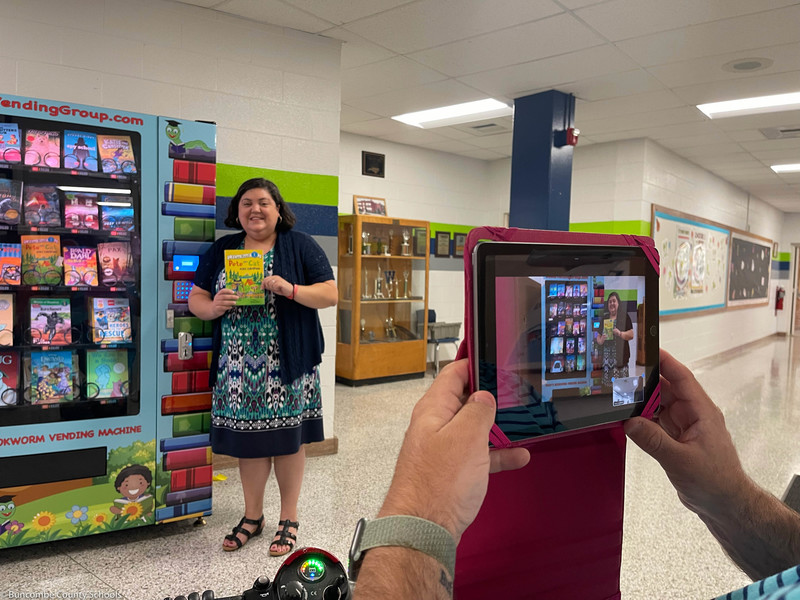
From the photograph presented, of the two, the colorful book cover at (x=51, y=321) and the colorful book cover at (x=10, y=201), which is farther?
the colorful book cover at (x=51, y=321)

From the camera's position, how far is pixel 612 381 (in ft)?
2.94

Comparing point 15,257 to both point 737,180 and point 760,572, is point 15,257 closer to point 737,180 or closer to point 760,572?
point 760,572

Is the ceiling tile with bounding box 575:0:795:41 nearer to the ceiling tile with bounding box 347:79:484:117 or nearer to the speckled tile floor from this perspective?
the ceiling tile with bounding box 347:79:484:117

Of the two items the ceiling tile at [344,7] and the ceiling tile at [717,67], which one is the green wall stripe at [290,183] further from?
the ceiling tile at [717,67]

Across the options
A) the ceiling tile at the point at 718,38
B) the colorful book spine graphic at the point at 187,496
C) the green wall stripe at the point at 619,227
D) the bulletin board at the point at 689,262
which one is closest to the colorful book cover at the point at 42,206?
the colorful book spine graphic at the point at 187,496

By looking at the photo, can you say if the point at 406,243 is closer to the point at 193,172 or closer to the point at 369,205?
the point at 369,205

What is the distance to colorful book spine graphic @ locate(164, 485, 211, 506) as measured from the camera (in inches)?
112

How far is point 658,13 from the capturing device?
11.7ft

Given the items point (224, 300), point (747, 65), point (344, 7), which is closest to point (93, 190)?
point (224, 300)

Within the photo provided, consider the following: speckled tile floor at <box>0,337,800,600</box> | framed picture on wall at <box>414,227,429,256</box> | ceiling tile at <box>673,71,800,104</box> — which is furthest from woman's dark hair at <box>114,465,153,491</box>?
ceiling tile at <box>673,71,800,104</box>

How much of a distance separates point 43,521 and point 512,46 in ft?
13.2

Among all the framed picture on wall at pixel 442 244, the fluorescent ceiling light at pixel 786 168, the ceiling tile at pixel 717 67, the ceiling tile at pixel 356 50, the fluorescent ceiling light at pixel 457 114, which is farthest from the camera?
the fluorescent ceiling light at pixel 786 168

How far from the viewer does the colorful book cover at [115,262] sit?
9.00 ft

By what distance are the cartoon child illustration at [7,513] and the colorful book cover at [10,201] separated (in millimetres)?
1210
